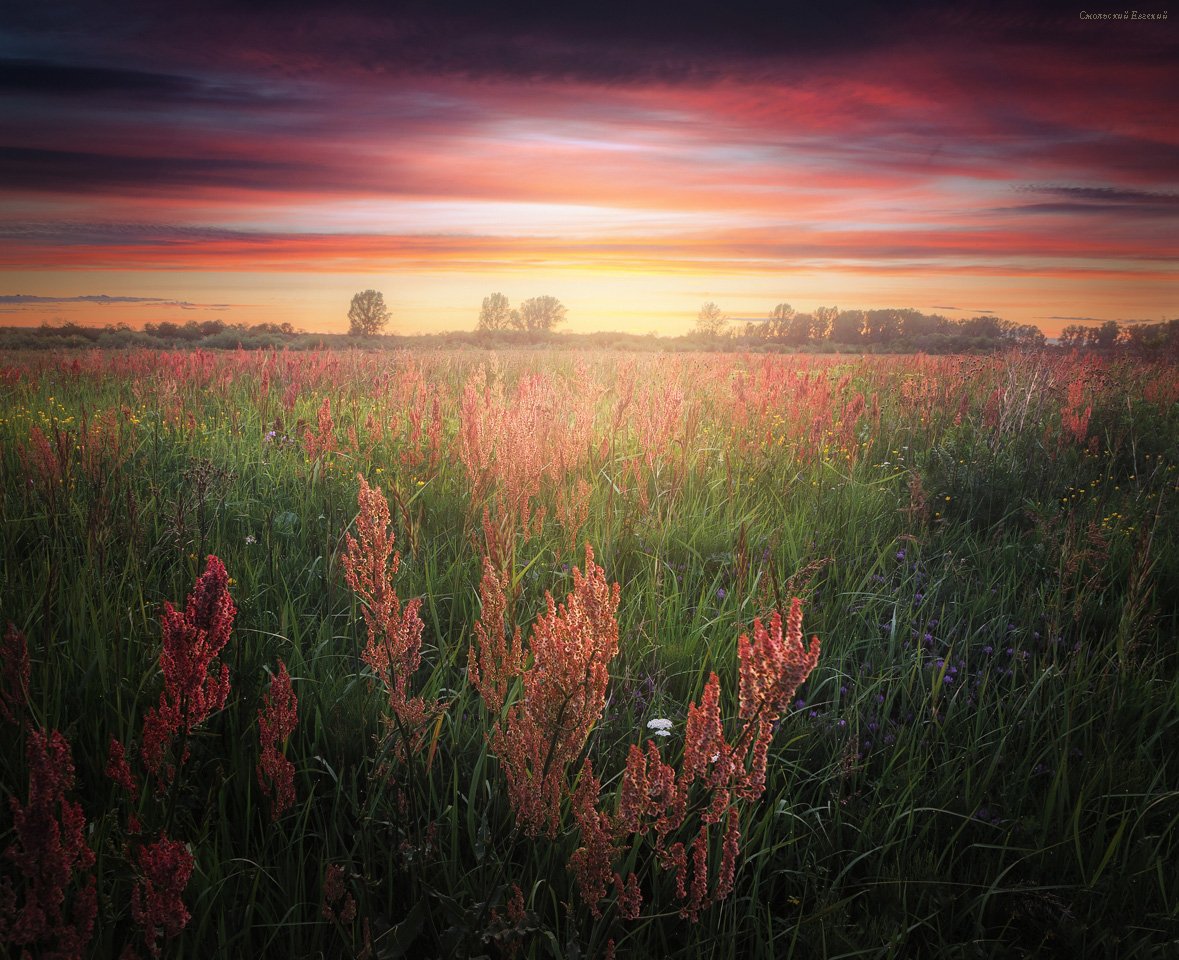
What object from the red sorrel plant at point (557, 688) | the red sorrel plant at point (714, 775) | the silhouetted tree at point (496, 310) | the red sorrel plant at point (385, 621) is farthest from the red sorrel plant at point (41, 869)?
the silhouetted tree at point (496, 310)

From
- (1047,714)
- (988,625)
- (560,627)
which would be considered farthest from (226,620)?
(988,625)

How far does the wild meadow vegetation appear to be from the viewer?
4.05 feet

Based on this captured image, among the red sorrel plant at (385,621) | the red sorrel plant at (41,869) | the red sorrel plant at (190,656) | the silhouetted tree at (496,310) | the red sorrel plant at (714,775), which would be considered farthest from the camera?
the silhouetted tree at (496,310)

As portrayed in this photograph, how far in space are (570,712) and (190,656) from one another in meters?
0.68

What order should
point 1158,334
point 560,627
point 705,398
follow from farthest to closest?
point 1158,334, point 705,398, point 560,627

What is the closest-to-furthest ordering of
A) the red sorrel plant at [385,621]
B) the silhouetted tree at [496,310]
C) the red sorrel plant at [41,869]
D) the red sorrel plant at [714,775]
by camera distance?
the red sorrel plant at [41,869] < the red sorrel plant at [714,775] < the red sorrel plant at [385,621] < the silhouetted tree at [496,310]

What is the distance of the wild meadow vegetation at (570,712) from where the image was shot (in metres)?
1.23

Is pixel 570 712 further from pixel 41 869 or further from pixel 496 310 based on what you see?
pixel 496 310

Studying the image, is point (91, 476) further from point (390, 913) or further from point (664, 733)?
point (664, 733)

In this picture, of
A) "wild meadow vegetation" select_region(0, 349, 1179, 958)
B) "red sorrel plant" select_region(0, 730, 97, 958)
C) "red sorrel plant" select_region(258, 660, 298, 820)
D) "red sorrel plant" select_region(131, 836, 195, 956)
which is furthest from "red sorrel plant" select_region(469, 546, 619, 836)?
"red sorrel plant" select_region(0, 730, 97, 958)

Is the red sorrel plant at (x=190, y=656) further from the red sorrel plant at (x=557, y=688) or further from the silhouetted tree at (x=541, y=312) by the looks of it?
the silhouetted tree at (x=541, y=312)

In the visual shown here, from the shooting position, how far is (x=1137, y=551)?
227 cm

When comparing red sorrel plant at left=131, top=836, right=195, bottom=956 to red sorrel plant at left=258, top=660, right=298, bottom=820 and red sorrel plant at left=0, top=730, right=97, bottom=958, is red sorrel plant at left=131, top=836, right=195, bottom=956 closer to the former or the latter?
red sorrel plant at left=0, top=730, right=97, bottom=958

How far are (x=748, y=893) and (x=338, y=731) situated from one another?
48.2 inches
